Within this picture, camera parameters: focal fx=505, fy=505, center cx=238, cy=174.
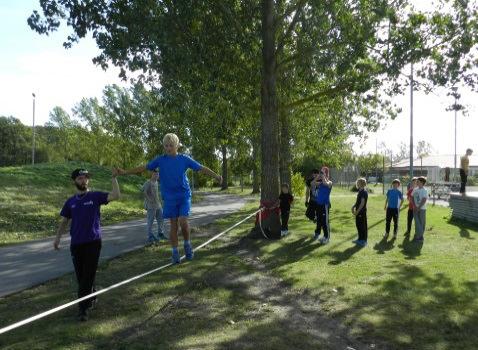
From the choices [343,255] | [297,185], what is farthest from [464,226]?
[297,185]

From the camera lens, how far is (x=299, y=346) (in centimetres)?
518

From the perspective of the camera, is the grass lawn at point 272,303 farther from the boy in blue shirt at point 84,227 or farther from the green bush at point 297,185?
the green bush at point 297,185

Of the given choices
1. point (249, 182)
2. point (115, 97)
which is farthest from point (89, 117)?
point (249, 182)

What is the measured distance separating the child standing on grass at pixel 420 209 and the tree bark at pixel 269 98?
12.7 ft

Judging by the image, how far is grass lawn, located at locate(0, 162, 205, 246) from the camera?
15289mm

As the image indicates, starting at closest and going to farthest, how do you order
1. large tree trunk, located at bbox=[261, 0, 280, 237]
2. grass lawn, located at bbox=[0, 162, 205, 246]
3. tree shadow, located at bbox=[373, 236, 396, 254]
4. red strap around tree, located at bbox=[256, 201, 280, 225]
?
tree shadow, located at bbox=[373, 236, 396, 254] < large tree trunk, located at bbox=[261, 0, 280, 237] < red strap around tree, located at bbox=[256, 201, 280, 225] < grass lawn, located at bbox=[0, 162, 205, 246]

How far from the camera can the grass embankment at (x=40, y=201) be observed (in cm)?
1532

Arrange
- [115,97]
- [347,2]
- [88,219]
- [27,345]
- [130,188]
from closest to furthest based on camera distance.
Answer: [27,345] → [88,219] → [347,2] → [130,188] → [115,97]

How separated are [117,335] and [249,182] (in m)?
65.4

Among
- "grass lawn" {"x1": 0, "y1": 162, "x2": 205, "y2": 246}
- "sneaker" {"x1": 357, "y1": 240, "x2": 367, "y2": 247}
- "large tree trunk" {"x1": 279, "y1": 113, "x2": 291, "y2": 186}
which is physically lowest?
"sneaker" {"x1": 357, "y1": 240, "x2": 367, "y2": 247}

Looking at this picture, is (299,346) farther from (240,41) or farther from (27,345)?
(240,41)

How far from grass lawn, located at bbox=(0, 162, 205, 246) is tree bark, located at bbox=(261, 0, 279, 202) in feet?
21.6

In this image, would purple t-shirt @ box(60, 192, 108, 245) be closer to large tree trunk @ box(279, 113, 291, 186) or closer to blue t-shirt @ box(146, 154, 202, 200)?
blue t-shirt @ box(146, 154, 202, 200)

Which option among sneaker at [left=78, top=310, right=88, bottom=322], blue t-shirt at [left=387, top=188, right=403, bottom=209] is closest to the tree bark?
blue t-shirt at [left=387, top=188, right=403, bottom=209]
